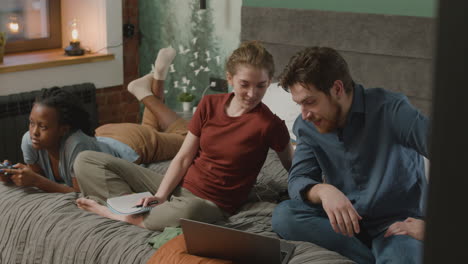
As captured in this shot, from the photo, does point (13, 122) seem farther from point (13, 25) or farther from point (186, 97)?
point (186, 97)

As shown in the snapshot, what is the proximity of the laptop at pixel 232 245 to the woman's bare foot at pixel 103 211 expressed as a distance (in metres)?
0.38

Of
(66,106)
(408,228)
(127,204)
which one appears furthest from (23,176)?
(408,228)

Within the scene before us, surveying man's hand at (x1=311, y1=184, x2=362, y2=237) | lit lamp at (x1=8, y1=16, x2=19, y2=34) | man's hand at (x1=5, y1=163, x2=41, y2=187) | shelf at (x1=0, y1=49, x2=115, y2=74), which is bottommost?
man's hand at (x1=5, y1=163, x2=41, y2=187)

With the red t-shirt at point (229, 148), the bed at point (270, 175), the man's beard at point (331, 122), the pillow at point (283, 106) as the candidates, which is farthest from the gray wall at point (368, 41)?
→ the man's beard at point (331, 122)

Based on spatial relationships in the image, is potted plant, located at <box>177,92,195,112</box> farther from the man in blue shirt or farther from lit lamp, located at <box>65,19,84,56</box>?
the man in blue shirt

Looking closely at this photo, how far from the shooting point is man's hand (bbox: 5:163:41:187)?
93.0 inches

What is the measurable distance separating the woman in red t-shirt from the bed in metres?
0.08

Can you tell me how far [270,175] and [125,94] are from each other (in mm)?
1949

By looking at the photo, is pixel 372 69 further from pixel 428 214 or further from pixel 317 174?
pixel 428 214

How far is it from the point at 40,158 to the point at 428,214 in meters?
2.54

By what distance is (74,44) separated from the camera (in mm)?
4004

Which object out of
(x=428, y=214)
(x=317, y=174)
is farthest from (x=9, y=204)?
(x=428, y=214)

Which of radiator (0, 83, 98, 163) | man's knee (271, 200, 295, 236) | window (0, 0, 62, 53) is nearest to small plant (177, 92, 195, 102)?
radiator (0, 83, 98, 163)

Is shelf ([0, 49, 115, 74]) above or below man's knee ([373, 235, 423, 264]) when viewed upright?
above
